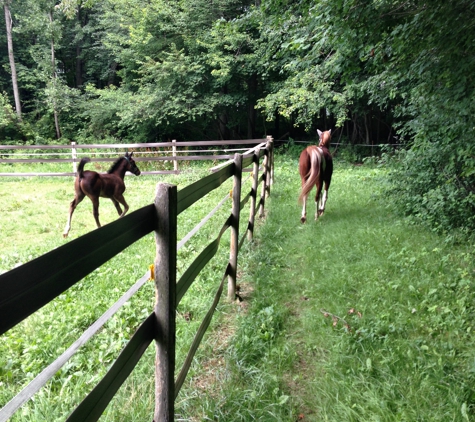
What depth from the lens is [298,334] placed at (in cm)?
300

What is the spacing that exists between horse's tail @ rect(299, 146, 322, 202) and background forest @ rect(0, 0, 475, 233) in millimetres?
1342

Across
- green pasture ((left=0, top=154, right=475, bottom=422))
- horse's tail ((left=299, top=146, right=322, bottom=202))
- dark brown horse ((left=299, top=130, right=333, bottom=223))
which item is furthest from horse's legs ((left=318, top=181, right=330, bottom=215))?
green pasture ((left=0, top=154, right=475, bottom=422))

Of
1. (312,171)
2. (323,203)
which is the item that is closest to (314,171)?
(312,171)

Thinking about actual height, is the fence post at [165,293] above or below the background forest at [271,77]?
below

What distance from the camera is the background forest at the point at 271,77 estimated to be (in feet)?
12.4

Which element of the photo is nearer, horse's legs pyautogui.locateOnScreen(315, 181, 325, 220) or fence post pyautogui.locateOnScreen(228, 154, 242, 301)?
fence post pyautogui.locateOnScreen(228, 154, 242, 301)

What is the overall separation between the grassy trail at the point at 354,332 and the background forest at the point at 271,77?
136cm

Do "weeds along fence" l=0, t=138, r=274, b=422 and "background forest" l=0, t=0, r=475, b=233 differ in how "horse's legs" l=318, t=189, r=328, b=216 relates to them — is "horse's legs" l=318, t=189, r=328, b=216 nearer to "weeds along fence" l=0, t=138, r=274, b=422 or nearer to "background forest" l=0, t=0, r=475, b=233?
"background forest" l=0, t=0, r=475, b=233

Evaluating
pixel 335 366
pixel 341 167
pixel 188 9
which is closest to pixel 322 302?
pixel 335 366

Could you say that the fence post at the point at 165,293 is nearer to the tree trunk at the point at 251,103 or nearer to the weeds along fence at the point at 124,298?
the weeds along fence at the point at 124,298

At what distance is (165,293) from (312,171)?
14.9ft

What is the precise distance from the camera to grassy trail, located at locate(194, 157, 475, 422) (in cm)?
217

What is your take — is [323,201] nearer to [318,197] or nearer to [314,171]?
[318,197]

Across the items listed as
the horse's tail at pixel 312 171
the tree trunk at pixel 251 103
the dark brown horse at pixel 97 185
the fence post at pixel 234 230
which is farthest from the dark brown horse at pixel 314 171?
the tree trunk at pixel 251 103
